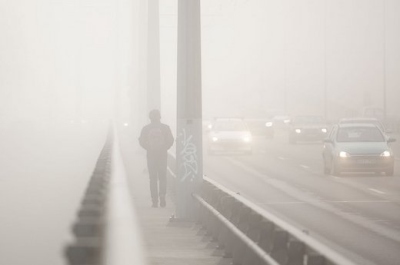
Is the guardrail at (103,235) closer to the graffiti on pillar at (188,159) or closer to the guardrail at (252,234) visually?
the guardrail at (252,234)

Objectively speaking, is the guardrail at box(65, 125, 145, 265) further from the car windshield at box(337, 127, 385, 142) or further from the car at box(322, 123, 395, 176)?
the car windshield at box(337, 127, 385, 142)

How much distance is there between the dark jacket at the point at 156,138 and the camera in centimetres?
2477

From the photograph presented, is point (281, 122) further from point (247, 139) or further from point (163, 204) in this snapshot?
point (163, 204)

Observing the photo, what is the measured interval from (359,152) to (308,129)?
34.4m

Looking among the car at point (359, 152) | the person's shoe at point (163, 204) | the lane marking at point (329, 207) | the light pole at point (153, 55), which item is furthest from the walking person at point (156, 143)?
the light pole at point (153, 55)

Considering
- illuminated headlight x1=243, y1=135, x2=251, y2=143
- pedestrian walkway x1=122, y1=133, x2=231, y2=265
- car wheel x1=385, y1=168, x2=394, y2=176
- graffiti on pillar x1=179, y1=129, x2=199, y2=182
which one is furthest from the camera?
illuminated headlight x1=243, y1=135, x2=251, y2=143

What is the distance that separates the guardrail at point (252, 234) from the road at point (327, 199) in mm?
354

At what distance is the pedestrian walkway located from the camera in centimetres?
1511

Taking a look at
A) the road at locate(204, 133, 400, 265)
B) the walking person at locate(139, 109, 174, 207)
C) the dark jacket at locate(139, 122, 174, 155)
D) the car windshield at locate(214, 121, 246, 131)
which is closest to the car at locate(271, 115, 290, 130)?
the car windshield at locate(214, 121, 246, 131)

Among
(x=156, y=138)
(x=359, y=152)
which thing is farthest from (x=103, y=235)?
(x=359, y=152)

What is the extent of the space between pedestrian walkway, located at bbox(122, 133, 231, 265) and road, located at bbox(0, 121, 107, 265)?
1150 millimetres

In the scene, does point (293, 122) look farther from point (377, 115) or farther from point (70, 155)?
point (377, 115)

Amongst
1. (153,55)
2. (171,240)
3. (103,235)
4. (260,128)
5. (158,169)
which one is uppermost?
(153,55)

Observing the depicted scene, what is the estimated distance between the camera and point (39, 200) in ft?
90.5
